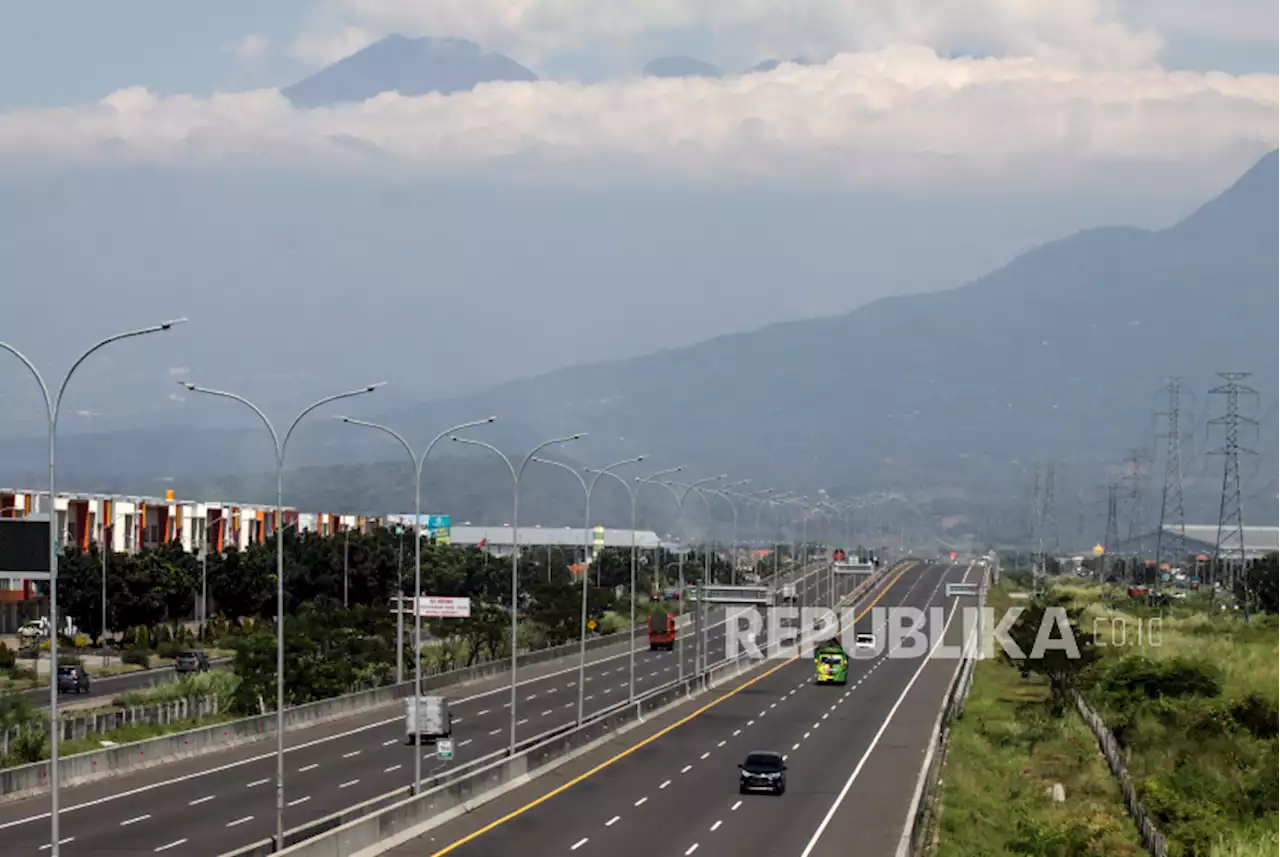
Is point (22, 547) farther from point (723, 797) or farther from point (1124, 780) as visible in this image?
point (1124, 780)

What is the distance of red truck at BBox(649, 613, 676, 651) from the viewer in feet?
443

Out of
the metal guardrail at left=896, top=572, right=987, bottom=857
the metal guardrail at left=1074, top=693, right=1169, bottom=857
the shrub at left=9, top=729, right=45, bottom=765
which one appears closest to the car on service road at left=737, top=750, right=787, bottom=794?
the metal guardrail at left=896, top=572, right=987, bottom=857

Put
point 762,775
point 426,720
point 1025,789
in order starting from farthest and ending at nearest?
point 1025,789
point 762,775
point 426,720

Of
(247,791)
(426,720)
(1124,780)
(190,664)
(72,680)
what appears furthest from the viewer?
(190,664)

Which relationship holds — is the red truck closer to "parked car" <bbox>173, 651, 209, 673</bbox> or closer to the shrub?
"parked car" <bbox>173, 651, 209, 673</bbox>

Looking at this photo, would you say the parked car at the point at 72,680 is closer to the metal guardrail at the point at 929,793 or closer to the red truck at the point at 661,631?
the metal guardrail at the point at 929,793

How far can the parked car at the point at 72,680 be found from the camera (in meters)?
93.8

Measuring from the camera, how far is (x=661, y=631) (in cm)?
13512

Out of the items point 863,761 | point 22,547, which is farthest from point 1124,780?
point 22,547

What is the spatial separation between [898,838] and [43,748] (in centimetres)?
2940

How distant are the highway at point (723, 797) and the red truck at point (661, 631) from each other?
35.0 meters

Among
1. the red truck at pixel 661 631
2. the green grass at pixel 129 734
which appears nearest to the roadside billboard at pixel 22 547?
the green grass at pixel 129 734

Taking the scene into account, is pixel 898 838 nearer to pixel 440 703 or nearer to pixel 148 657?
pixel 440 703

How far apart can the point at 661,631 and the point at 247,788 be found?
75.0m
